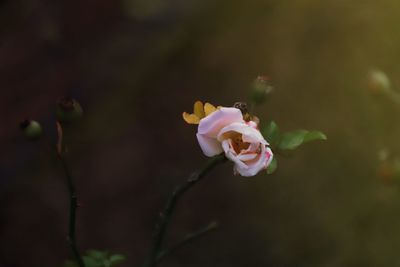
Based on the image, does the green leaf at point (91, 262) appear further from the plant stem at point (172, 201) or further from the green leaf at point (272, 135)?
the green leaf at point (272, 135)

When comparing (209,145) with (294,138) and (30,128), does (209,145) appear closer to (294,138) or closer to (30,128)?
(294,138)

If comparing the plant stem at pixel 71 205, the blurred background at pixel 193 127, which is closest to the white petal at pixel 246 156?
A: the plant stem at pixel 71 205

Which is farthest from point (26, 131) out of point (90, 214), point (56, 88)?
point (56, 88)

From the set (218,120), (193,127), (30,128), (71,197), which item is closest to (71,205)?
(71,197)

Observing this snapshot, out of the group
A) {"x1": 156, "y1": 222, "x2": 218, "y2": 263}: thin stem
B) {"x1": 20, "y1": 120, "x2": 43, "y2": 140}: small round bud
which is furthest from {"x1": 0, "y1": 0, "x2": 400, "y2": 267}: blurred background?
{"x1": 20, "y1": 120, "x2": 43, "y2": 140}: small round bud

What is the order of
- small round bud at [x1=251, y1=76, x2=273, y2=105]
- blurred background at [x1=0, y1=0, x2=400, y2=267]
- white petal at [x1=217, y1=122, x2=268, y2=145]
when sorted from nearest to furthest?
1. white petal at [x1=217, y1=122, x2=268, y2=145]
2. small round bud at [x1=251, y1=76, x2=273, y2=105]
3. blurred background at [x1=0, y1=0, x2=400, y2=267]

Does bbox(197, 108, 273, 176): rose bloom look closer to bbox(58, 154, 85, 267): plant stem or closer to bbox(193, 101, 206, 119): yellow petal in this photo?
bbox(193, 101, 206, 119): yellow petal

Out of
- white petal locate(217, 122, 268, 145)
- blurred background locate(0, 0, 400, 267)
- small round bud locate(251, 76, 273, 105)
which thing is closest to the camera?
white petal locate(217, 122, 268, 145)
